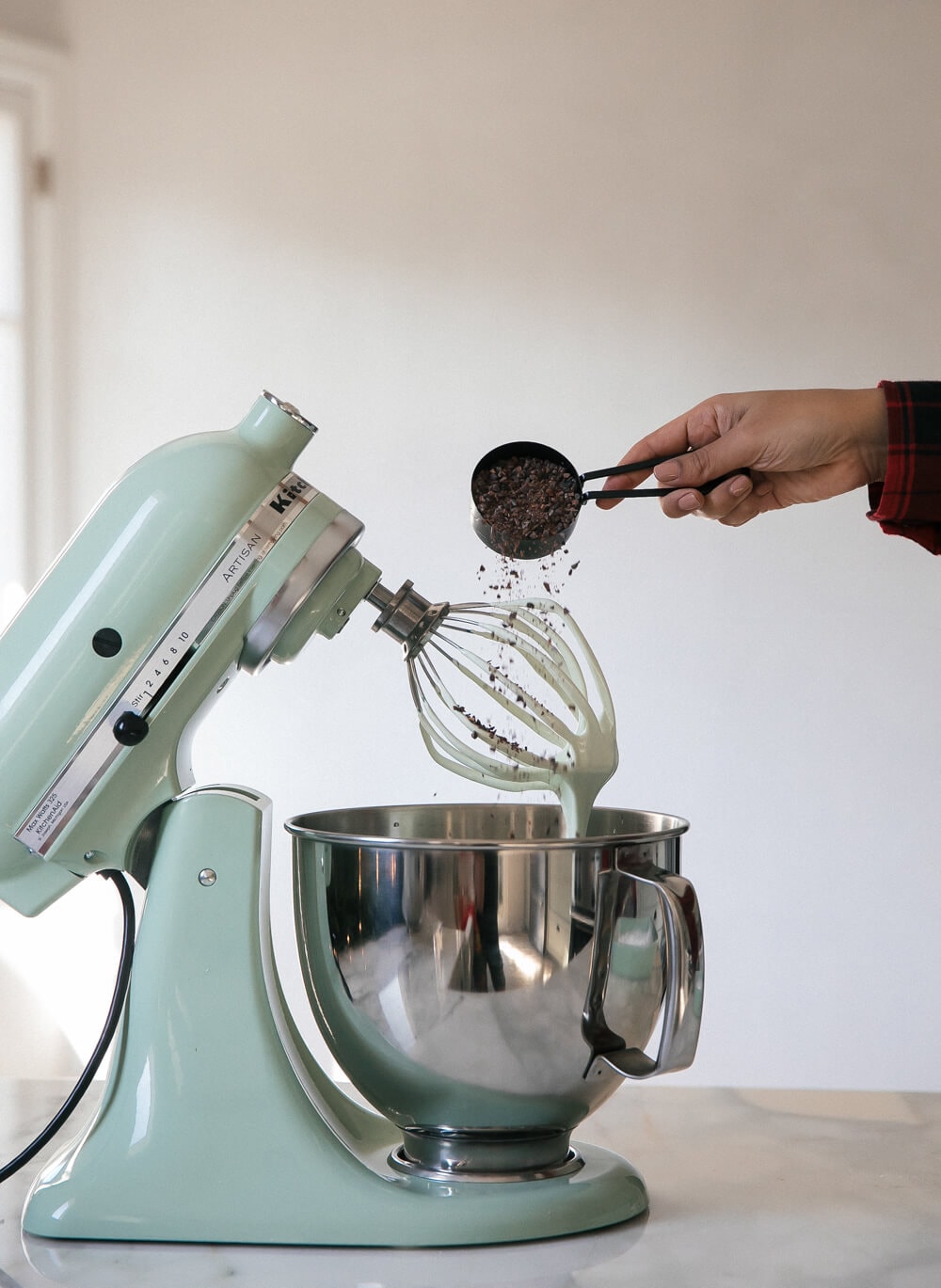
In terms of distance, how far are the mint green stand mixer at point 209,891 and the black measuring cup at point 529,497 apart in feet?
1.05

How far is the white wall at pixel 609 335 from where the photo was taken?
105 inches

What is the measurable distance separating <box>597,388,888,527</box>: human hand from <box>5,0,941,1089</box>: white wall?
1.52 meters

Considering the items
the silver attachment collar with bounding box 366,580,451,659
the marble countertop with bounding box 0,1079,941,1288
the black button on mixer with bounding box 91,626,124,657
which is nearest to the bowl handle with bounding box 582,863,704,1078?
the marble countertop with bounding box 0,1079,941,1288

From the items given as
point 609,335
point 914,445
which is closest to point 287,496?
point 914,445

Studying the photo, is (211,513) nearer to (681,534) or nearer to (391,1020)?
(391,1020)

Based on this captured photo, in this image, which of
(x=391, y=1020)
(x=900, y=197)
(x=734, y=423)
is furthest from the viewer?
(x=900, y=197)

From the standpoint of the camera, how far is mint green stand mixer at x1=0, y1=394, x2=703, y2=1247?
711 millimetres

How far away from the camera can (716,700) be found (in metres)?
2.69

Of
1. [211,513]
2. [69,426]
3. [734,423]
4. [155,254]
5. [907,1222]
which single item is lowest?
[907,1222]

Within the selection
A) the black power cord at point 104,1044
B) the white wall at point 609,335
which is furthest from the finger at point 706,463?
the white wall at point 609,335

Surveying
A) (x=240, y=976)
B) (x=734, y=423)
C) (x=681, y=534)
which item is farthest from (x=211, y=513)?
(x=681, y=534)

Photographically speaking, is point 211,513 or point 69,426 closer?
point 211,513

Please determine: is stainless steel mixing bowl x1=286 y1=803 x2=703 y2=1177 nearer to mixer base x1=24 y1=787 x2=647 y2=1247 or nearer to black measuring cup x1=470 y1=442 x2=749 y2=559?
mixer base x1=24 y1=787 x2=647 y2=1247

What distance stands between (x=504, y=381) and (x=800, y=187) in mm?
760
